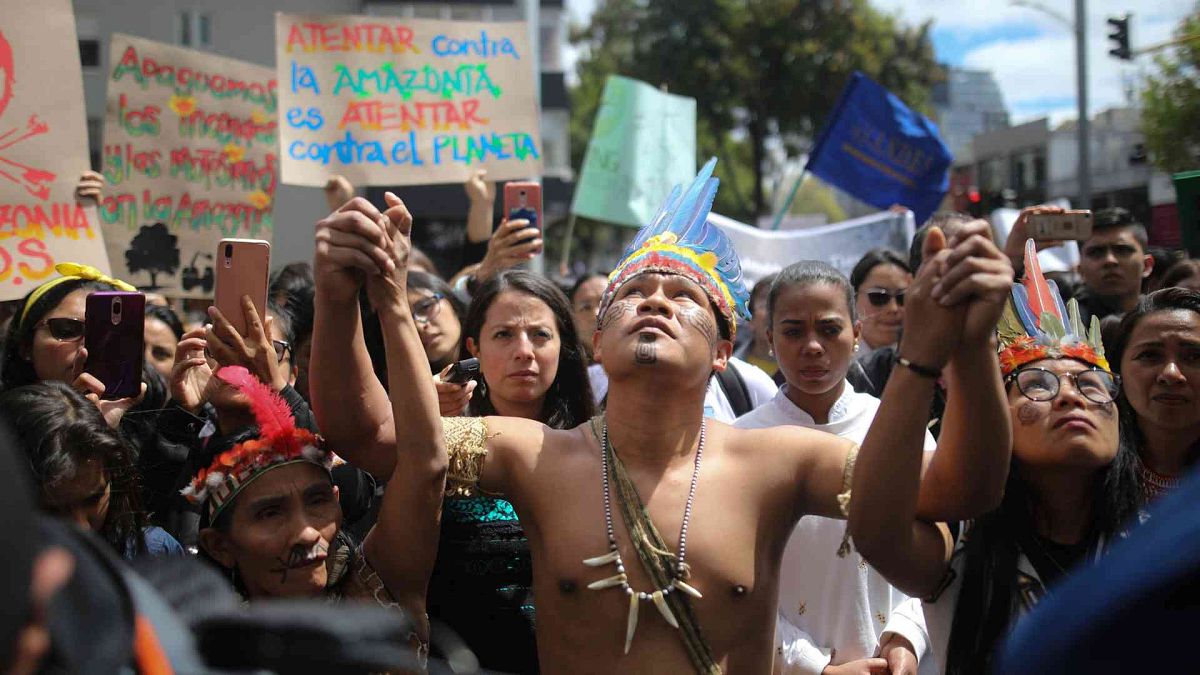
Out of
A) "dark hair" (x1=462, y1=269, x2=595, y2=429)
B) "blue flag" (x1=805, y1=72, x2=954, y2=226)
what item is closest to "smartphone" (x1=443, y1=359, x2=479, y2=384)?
"dark hair" (x1=462, y1=269, x2=595, y2=429)

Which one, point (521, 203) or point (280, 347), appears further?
point (521, 203)

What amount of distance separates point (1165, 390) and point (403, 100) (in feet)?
14.4

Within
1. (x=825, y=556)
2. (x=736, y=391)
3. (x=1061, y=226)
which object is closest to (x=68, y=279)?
(x=736, y=391)

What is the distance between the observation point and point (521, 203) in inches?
189

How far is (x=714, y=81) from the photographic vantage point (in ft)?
84.8

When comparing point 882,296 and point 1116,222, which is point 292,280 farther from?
point 1116,222

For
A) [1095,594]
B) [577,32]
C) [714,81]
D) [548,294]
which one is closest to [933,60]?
[714,81]

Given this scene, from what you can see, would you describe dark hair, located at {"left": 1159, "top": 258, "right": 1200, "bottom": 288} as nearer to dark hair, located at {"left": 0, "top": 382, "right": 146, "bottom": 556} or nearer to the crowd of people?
the crowd of people

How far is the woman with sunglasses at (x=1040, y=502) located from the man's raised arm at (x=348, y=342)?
4.05 ft

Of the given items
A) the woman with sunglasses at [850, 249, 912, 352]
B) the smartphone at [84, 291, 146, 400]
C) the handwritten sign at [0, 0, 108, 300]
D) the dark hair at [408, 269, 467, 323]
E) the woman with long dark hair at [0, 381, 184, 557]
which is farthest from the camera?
the woman with sunglasses at [850, 249, 912, 352]

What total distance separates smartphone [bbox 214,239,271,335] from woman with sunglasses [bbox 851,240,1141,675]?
1.86 metres

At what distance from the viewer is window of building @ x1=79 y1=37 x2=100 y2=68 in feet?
75.7

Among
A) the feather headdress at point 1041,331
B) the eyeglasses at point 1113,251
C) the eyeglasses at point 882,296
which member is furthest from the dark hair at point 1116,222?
the feather headdress at point 1041,331

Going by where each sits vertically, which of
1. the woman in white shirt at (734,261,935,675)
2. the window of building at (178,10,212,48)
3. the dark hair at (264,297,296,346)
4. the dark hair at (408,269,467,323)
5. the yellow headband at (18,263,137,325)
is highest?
the window of building at (178,10,212,48)
